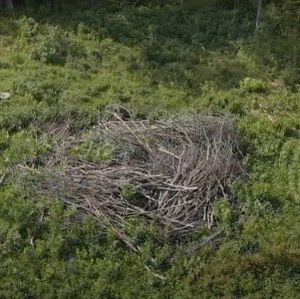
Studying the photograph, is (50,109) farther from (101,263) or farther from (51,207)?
(101,263)

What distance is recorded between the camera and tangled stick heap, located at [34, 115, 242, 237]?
8.44 m

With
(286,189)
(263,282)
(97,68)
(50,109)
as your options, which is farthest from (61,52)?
(263,282)

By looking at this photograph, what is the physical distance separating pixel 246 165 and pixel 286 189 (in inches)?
26.6

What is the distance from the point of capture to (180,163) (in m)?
9.00

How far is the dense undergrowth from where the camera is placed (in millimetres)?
7758

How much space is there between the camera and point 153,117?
10406 mm

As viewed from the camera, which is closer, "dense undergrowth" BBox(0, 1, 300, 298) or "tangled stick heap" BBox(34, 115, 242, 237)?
"dense undergrowth" BBox(0, 1, 300, 298)

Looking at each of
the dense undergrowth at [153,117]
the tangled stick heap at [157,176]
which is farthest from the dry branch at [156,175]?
the dense undergrowth at [153,117]

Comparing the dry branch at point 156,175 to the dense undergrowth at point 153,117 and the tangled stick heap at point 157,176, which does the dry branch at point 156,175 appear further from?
the dense undergrowth at point 153,117

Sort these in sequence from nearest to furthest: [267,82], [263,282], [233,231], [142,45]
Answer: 1. [263,282]
2. [233,231]
3. [267,82]
4. [142,45]

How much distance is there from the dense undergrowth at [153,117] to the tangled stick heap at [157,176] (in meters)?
0.21

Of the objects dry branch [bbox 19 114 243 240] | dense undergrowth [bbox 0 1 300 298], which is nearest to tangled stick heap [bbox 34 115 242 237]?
dry branch [bbox 19 114 243 240]

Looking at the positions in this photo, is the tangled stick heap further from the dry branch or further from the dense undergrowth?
the dense undergrowth

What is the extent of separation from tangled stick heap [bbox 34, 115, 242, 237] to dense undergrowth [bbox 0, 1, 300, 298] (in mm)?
210
